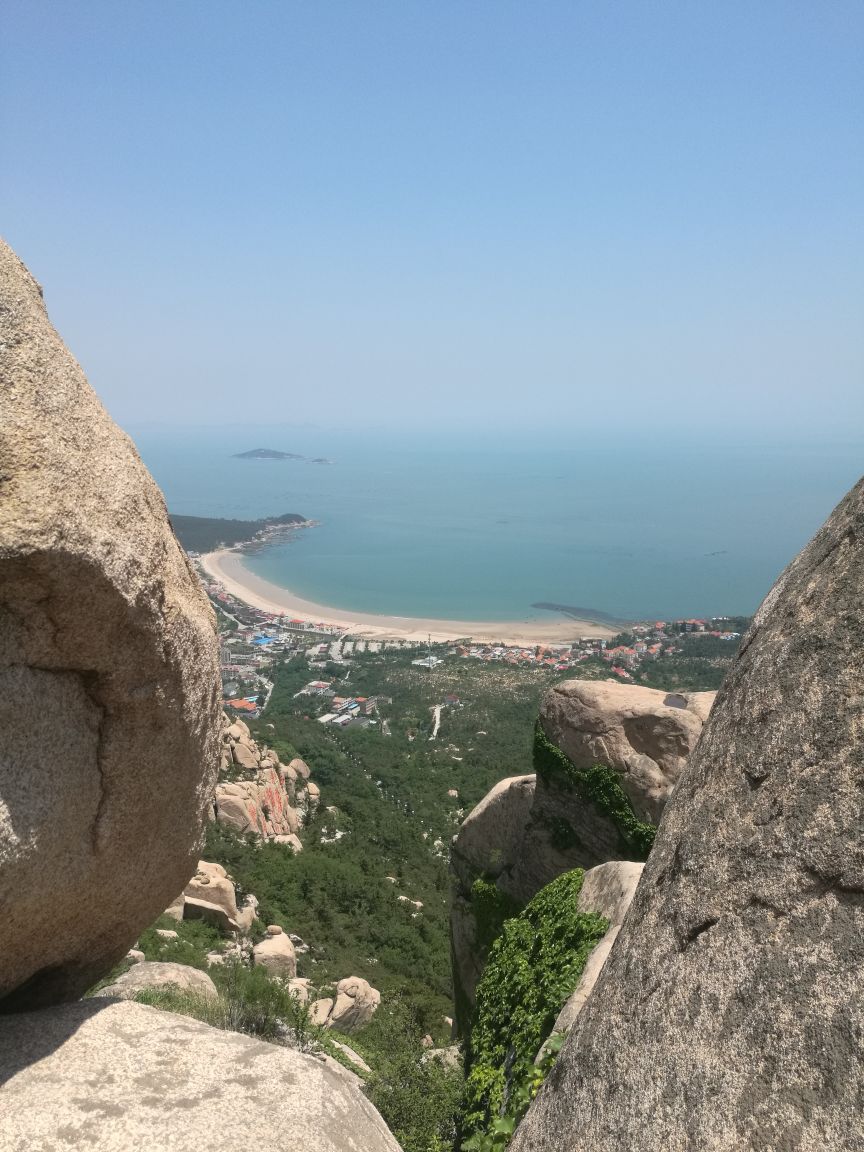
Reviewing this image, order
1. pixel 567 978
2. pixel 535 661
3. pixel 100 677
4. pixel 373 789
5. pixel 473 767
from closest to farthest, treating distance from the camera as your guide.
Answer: pixel 100 677
pixel 567 978
pixel 373 789
pixel 473 767
pixel 535 661

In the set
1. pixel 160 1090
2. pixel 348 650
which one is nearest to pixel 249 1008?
pixel 160 1090

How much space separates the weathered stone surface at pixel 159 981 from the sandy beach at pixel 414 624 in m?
65.5

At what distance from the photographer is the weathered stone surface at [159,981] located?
8859mm

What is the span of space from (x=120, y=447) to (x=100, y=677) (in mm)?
1471

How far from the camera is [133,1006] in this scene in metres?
6.15

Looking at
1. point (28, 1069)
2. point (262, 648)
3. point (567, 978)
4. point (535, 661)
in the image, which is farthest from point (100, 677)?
point (262, 648)

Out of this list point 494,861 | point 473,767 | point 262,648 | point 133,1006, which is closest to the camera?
point 133,1006

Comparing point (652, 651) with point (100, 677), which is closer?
point (100, 677)

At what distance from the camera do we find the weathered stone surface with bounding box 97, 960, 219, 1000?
29.1 feet

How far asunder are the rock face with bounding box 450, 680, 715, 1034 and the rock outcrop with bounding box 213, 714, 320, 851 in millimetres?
9826

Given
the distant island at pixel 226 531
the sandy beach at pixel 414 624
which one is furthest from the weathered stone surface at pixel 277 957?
the distant island at pixel 226 531

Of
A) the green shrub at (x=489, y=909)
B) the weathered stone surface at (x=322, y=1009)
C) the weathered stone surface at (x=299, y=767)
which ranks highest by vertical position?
the green shrub at (x=489, y=909)

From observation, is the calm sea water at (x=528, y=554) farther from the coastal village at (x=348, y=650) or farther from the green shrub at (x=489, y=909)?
the green shrub at (x=489, y=909)

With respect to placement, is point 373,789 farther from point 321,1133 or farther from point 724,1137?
point 724,1137
